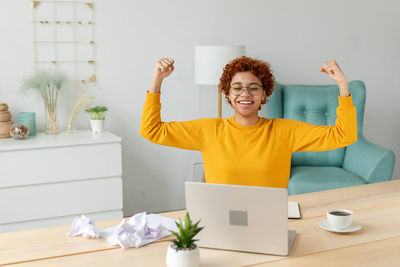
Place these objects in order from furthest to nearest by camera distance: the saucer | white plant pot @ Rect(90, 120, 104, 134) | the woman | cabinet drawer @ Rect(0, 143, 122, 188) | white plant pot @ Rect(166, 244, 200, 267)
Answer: white plant pot @ Rect(90, 120, 104, 134) → cabinet drawer @ Rect(0, 143, 122, 188) → the woman → the saucer → white plant pot @ Rect(166, 244, 200, 267)

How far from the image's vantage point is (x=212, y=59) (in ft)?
11.3

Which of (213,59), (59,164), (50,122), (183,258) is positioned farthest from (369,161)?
(183,258)

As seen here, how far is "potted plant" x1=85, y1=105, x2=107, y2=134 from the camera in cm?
337

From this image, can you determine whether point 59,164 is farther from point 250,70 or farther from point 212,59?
point 250,70

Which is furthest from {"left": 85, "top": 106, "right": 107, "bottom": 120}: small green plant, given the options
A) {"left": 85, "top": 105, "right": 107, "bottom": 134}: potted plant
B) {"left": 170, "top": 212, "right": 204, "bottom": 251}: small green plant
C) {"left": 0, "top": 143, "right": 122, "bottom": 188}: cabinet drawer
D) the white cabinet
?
{"left": 170, "top": 212, "right": 204, "bottom": 251}: small green plant

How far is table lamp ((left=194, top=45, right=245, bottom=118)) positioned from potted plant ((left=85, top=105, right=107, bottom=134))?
73cm

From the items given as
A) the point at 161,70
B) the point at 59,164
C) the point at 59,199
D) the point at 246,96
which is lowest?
the point at 59,199

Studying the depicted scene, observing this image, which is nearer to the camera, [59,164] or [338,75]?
[338,75]

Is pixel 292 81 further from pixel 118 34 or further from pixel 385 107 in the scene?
pixel 118 34

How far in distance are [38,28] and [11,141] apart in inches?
32.9

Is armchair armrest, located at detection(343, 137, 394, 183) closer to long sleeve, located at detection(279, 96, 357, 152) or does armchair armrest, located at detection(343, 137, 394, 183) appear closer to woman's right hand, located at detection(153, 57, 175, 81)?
long sleeve, located at detection(279, 96, 357, 152)

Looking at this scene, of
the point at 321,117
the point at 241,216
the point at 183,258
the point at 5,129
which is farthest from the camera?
the point at 321,117

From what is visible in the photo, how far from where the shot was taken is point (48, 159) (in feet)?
9.99

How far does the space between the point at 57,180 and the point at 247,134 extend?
1548 millimetres
